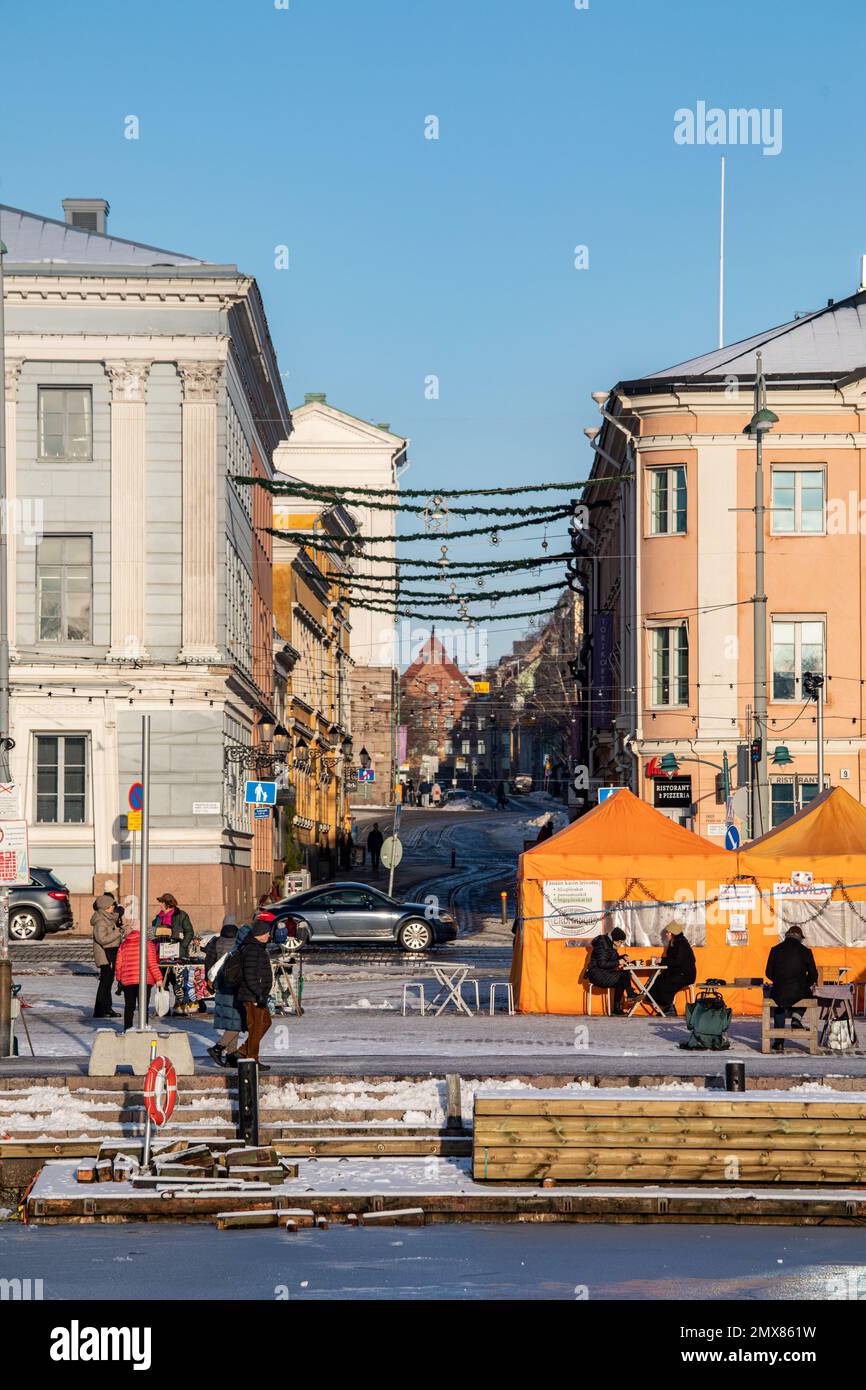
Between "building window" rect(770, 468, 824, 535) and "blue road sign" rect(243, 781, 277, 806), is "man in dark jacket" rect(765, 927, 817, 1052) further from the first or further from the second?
"building window" rect(770, 468, 824, 535)

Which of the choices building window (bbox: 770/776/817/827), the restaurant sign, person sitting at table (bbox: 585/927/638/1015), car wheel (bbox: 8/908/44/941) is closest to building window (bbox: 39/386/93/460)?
car wheel (bbox: 8/908/44/941)

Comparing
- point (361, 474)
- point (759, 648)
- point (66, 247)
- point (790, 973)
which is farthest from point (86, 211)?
point (361, 474)

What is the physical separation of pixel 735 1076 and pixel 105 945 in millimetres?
11581

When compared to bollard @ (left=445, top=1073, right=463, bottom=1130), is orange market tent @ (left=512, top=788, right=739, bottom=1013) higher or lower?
higher

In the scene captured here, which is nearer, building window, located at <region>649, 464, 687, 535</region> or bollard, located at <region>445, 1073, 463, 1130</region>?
bollard, located at <region>445, 1073, 463, 1130</region>

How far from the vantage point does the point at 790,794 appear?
52188mm

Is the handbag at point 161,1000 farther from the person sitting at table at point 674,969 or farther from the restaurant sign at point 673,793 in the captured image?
the restaurant sign at point 673,793

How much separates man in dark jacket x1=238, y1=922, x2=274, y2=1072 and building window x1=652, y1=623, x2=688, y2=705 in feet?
104

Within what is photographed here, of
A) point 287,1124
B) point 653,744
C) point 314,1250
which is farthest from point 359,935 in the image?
point 314,1250

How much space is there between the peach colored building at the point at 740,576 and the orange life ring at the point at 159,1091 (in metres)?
34.1

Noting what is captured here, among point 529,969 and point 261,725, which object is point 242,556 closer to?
point 261,725

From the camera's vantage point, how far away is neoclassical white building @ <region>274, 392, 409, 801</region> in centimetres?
11644

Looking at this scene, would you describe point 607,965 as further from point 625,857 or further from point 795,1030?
point 795,1030

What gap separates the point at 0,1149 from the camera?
19.2 metres
